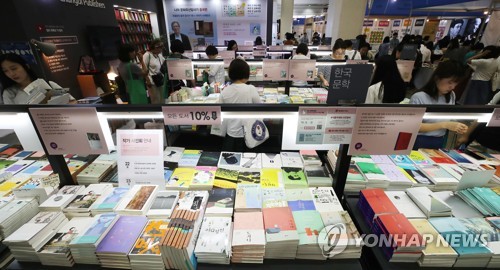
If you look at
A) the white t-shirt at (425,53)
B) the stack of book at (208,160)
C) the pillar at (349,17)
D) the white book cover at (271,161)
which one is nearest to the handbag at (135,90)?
the stack of book at (208,160)

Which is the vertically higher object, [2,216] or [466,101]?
[2,216]

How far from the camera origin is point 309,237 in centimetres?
117

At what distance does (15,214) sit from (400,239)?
6.75 feet

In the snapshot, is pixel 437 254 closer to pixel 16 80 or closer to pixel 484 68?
pixel 16 80

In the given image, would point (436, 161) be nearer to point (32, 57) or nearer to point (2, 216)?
point (2, 216)

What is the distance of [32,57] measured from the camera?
5.38m

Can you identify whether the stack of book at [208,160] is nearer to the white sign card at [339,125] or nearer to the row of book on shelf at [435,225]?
the white sign card at [339,125]

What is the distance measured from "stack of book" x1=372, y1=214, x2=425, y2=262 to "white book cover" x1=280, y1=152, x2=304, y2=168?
2.14 feet

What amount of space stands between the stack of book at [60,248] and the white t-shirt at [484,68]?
7.64m

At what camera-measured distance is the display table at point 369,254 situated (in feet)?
3.74

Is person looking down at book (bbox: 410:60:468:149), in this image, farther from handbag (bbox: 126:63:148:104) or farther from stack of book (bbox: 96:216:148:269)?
handbag (bbox: 126:63:148:104)

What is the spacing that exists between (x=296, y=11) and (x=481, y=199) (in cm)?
2597

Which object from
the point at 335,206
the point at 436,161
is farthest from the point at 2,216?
the point at 436,161

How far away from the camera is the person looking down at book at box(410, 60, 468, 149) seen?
77.2 inches
